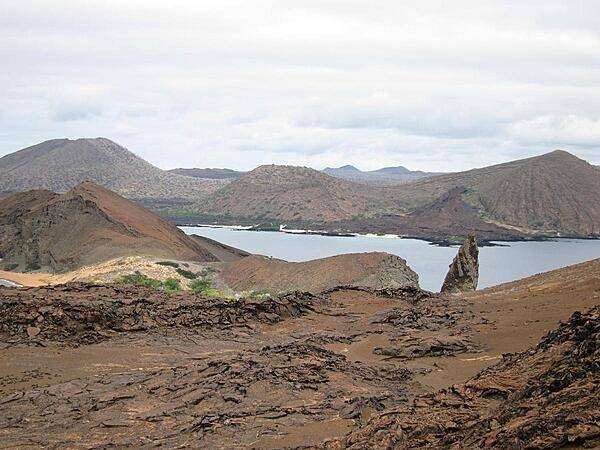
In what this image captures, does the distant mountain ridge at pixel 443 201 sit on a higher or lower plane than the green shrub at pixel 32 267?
higher

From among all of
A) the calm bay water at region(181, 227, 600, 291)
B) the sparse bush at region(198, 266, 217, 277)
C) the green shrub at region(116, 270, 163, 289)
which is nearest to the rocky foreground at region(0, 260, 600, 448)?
the green shrub at region(116, 270, 163, 289)

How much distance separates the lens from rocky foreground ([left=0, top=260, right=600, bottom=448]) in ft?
22.7

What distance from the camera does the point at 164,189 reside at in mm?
156375

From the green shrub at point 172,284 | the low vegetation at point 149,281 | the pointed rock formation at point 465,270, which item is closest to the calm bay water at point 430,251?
the pointed rock formation at point 465,270

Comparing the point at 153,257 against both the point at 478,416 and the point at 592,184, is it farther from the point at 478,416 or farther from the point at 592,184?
the point at 592,184

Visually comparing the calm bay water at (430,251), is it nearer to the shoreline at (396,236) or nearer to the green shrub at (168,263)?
the shoreline at (396,236)

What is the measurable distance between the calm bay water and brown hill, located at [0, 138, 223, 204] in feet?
191

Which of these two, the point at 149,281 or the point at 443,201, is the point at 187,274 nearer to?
the point at 149,281

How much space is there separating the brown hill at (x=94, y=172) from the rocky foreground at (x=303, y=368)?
402ft

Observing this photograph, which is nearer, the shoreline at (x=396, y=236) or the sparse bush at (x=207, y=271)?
the sparse bush at (x=207, y=271)

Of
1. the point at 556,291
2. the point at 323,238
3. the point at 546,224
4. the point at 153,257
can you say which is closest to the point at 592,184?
the point at 546,224

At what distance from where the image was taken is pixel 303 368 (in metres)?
11.1

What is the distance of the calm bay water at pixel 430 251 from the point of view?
2004 inches

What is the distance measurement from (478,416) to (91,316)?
32.6ft
